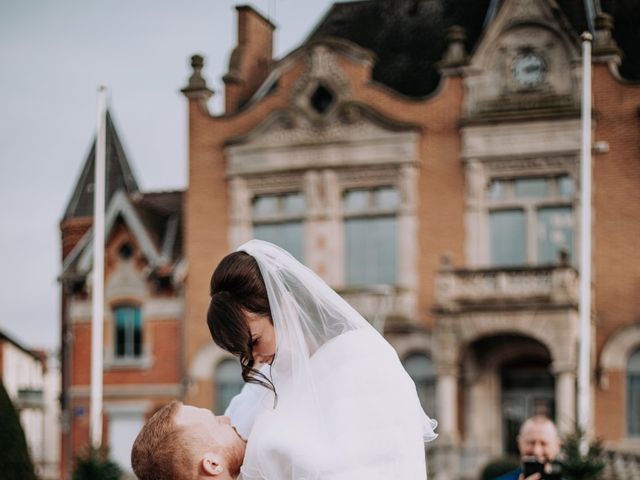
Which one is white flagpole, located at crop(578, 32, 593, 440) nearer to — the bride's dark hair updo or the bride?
the bride

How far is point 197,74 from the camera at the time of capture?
34031 millimetres

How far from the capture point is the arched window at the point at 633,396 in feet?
96.2

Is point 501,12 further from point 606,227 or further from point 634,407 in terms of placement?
point 634,407

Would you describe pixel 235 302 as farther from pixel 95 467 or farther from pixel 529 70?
pixel 529 70

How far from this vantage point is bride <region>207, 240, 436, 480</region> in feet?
12.6

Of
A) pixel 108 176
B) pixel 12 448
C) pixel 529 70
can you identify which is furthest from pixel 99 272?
pixel 12 448

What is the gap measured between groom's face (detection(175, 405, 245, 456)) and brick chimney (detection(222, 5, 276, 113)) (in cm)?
3086

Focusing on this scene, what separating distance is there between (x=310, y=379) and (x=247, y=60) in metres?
31.2

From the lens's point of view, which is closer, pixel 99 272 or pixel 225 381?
pixel 99 272

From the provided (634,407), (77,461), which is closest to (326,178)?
(634,407)

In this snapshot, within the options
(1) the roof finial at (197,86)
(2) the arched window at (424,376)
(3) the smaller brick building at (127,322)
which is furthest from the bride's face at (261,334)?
(1) the roof finial at (197,86)

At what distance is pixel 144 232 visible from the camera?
3469 cm

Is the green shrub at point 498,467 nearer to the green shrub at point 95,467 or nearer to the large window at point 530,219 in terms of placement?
the large window at point 530,219

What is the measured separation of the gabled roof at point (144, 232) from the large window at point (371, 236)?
4.99 metres
